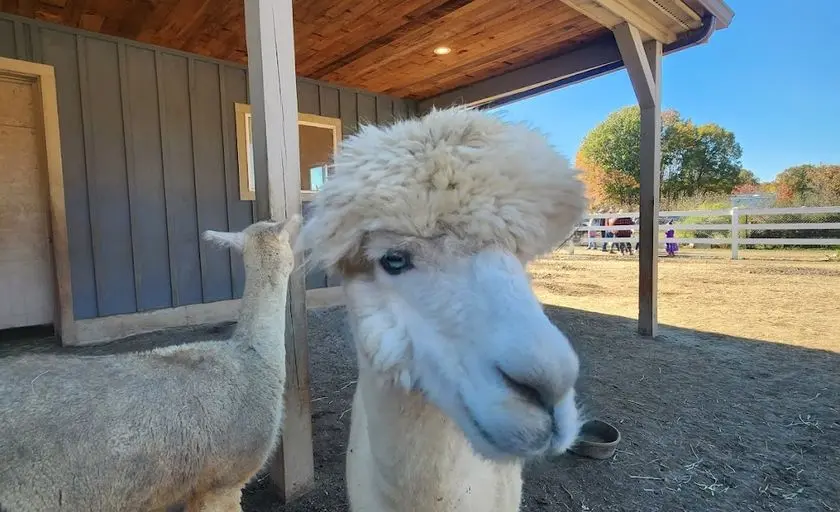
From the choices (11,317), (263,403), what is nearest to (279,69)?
(263,403)

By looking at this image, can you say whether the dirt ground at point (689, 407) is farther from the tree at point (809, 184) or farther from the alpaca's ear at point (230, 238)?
the tree at point (809, 184)

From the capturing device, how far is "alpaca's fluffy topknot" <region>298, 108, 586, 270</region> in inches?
35.6

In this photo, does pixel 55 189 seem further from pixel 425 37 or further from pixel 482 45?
pixel 482 45

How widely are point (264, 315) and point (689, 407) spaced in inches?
121

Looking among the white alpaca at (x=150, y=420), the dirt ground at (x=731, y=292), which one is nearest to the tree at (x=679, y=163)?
the dirt ground at (x=731, y=292)

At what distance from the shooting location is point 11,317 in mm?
4805

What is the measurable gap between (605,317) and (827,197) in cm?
2123

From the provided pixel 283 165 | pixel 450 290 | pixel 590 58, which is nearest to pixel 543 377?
pixel 450 290

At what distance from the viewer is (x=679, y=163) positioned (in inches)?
1200

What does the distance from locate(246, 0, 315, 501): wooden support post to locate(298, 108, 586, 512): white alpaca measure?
1.09 meters

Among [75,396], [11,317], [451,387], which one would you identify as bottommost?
[11,317]

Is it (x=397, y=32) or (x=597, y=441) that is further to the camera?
(x=397, y=32)

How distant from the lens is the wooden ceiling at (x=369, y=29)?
4492 millimetres

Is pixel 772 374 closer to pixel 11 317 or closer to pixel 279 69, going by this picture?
pixel 279 69
